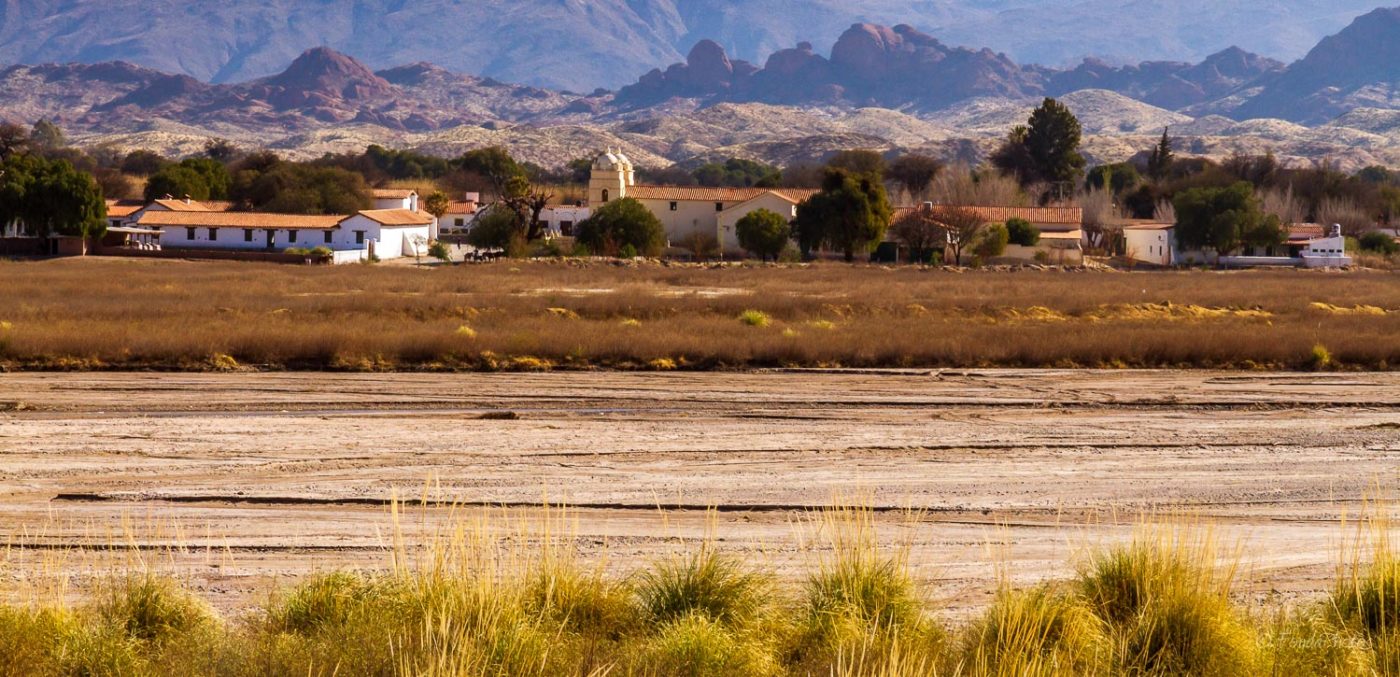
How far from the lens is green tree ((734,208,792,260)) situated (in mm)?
81688

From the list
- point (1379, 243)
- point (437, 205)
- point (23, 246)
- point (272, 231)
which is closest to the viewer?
point (23, 246)

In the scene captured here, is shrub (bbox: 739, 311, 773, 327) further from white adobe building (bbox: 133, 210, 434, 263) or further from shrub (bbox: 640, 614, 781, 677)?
white adobe building (bbox: 133, 210, 434, 263)

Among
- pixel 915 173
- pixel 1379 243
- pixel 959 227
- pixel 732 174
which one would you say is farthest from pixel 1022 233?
pixel 732 174

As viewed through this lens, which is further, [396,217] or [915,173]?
[915,173]

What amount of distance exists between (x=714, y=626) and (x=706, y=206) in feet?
276

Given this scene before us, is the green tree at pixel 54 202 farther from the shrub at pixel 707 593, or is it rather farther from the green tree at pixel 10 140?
the shrub at pixel 707 593

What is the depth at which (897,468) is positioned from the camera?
18.5 m

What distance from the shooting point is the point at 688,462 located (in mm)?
18828

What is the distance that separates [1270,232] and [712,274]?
132ft

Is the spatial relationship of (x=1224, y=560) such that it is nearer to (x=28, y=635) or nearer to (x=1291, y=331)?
(x=28, y=635)

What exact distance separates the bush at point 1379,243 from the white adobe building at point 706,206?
34.6m

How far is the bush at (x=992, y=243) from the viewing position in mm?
80062

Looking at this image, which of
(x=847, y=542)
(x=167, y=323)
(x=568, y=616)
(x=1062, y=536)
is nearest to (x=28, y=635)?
(x=568, y=616)

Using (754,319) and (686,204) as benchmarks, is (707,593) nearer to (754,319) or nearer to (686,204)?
(754,319)
